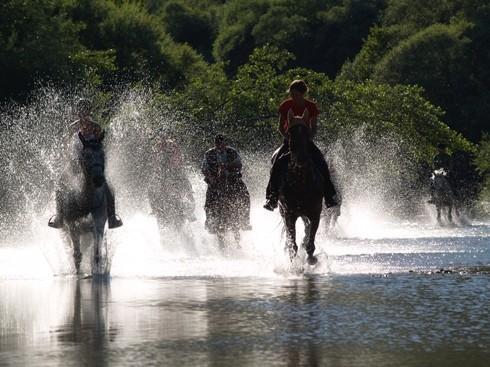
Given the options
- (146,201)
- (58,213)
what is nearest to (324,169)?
(58,213)

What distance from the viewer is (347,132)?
176ft

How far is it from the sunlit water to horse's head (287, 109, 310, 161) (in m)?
1.42

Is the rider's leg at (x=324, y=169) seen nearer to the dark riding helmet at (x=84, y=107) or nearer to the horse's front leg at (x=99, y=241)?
the horse's front leg at (x=99, y=241)

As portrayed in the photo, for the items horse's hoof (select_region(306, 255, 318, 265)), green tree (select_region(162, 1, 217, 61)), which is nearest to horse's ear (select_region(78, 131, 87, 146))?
horse's hoof (select_region(306, 255, 318, 265))

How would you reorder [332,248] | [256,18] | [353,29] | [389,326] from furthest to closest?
1. [256,18]
2. [353,29]
3. [332,248]
4. [389,326]

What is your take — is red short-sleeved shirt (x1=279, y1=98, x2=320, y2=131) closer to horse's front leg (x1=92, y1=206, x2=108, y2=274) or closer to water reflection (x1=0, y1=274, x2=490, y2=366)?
horse's front leg (x1=92, y1=206, x2=108, y2=274)

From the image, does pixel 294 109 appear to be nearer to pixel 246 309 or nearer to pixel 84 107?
→ pixel 84 107

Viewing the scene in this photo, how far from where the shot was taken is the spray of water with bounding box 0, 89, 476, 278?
21.2 metres

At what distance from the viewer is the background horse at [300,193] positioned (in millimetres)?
19250

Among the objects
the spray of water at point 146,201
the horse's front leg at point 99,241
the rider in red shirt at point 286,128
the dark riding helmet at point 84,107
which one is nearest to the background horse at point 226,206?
the spray of water at point 146,201

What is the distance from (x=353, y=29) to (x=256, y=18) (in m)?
10.8

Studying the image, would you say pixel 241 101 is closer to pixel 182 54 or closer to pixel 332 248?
pixel 332 248

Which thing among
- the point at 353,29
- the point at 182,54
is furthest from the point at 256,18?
the point at 182,54

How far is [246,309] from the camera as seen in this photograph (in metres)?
14.0
